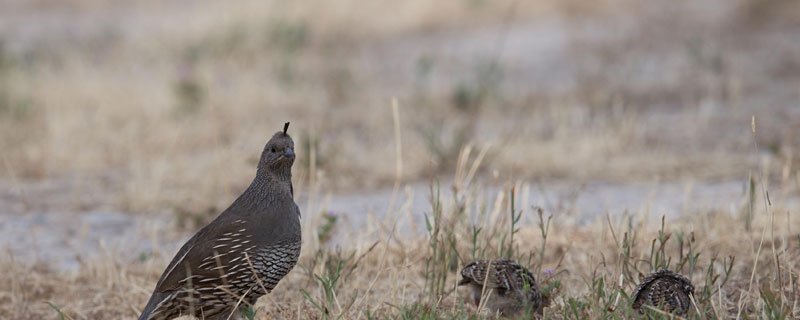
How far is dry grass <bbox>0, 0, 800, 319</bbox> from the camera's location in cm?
412

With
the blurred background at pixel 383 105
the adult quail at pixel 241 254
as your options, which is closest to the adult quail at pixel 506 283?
the blurred background at pixel 383 105

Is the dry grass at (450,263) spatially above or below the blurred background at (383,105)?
below

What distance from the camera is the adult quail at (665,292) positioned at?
325 centimetres

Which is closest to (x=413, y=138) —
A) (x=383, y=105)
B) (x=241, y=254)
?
(x=383, y=105)

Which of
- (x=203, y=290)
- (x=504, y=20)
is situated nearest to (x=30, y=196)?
(x=203, y=290)

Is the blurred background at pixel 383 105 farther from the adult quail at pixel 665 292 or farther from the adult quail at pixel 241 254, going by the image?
the adult quail at pixel 241 254

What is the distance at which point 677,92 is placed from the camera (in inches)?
371

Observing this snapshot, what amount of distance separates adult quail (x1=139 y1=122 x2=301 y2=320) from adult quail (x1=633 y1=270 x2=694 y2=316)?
1229mm

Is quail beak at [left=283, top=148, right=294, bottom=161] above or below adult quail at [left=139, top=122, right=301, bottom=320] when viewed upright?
above

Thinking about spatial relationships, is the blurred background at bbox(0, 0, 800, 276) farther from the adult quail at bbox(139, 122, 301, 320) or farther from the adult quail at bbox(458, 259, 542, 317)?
the adult quail at bbox(139, 122, 301, 320)

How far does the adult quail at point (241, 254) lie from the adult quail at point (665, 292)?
4.03ft

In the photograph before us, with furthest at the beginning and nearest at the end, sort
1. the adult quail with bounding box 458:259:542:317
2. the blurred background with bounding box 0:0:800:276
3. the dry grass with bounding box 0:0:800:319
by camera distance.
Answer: the blurred background with bounding box 0:0:800:276
the dry grass with bounding box 0:0:800:319
the adult quail with bounding box 458:259:542:317

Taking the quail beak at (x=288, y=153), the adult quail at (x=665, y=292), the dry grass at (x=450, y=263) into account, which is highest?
the quail beak at (x=288, y=153)

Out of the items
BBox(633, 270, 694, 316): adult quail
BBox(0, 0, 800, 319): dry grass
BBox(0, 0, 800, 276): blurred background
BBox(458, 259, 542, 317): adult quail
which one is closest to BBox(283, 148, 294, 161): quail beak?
BBox(0, 0, 800, 319): dry grass
